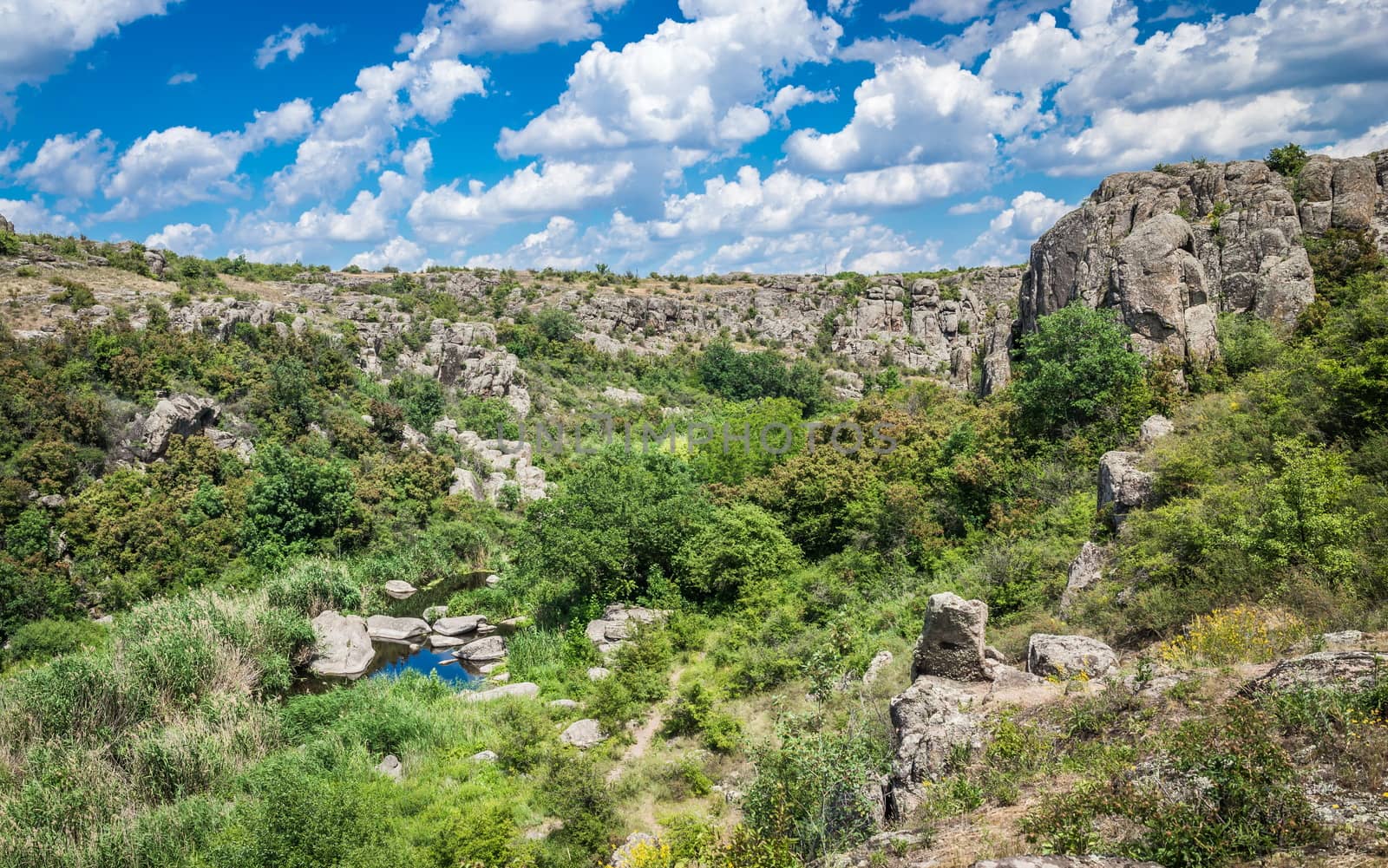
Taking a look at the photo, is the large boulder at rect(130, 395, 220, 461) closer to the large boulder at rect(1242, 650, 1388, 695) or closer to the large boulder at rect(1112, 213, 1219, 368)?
the large boulder at rect(1242, 650, 1388, 695)

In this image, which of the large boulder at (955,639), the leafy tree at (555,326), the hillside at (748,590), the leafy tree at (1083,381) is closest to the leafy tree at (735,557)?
the hillside at (748,590)

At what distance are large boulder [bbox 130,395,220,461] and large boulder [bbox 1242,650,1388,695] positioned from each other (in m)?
37.2

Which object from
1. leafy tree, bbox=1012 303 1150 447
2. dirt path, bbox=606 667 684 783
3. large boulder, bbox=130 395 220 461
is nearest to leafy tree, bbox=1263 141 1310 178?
leafy tree, bbox=1012 303 1150 447

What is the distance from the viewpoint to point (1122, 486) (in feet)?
52.7

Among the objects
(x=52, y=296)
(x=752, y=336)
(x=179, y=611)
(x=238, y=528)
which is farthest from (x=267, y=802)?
(x=752, y=336)

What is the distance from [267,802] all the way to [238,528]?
2071cm

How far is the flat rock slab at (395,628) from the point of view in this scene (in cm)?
2595

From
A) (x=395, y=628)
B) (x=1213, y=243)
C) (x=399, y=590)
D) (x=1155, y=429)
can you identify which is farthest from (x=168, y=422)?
(x=1213, y=243)

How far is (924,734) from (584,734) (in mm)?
9595

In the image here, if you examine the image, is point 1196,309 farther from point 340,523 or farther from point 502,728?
point 340,523

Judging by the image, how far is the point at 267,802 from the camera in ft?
36.9

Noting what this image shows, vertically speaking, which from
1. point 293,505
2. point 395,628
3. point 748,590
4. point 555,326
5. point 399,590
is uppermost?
point 555,326

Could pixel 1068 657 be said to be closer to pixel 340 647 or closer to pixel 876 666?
pixel 876 666

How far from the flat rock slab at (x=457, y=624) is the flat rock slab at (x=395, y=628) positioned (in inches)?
25.4
